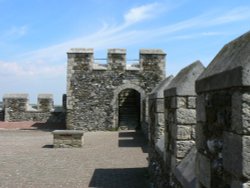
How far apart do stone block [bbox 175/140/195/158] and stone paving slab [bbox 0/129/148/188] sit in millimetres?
2896

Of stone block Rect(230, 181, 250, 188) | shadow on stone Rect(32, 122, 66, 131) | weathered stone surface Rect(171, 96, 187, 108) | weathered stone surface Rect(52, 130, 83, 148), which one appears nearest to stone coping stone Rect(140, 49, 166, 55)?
shadow on stone Rect(32, 122, 66, 131)

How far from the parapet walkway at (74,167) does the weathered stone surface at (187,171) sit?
10.4 feet

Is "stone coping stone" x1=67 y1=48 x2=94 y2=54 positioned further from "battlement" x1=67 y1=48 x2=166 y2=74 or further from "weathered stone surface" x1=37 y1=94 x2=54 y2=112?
"weathered stone surface" x1=37 y1=94 x2=54 y2=112

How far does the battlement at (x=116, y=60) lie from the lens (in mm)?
24062

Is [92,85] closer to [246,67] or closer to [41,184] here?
[41,184]

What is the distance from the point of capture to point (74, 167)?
1048 cm

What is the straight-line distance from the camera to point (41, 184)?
27.3 feet

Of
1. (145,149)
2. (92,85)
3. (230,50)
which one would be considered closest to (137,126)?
(92,85)

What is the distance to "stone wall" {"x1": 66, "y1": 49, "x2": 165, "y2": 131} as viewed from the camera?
955 inches

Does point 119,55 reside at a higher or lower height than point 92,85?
higher

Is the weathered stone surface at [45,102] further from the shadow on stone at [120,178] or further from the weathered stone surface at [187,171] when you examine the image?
the weathered stone surface at [187,171]

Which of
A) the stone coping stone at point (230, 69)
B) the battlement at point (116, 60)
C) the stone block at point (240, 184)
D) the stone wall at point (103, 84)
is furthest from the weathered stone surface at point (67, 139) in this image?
the stone block at point (240, 184)

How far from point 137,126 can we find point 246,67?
76.9ft

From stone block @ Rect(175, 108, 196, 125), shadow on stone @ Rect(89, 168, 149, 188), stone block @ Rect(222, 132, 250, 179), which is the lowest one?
shadow on stone @ Rect(89, 168, 149, 188)
